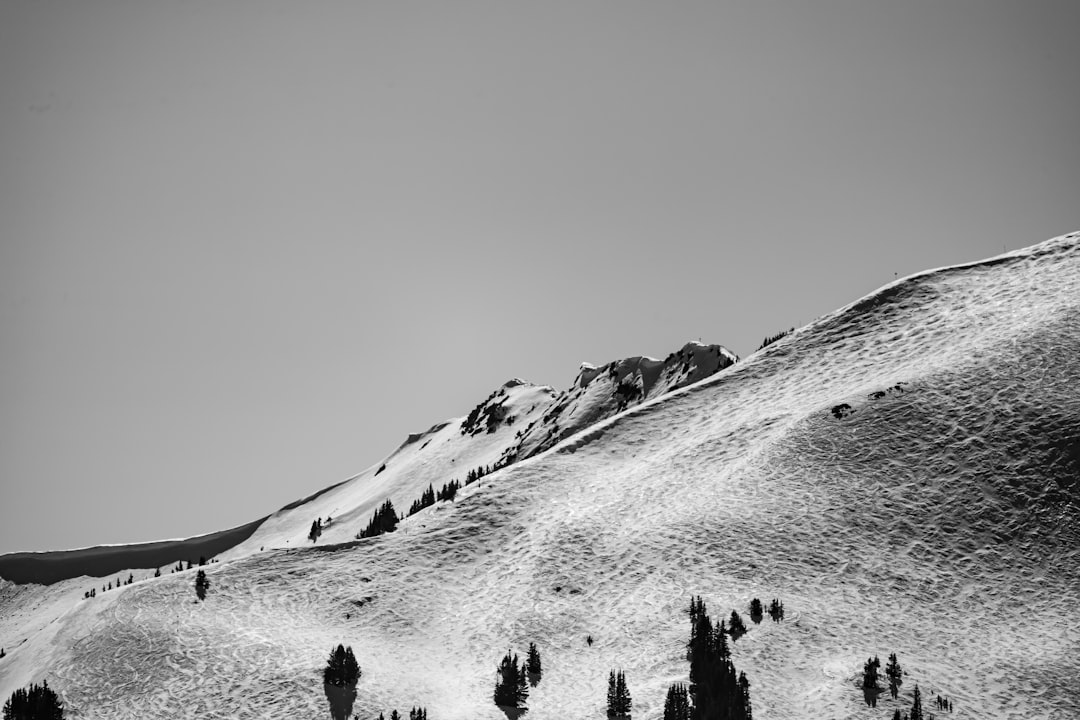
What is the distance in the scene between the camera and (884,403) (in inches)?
2208

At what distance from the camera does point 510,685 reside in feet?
128

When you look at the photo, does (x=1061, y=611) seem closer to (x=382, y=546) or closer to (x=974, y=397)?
(x=974, y=397)

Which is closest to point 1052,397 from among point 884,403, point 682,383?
point 884,403

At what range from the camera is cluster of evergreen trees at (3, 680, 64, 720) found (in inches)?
1519

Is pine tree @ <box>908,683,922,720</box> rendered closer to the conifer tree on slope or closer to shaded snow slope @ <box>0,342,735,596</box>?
the conifer tree on slope

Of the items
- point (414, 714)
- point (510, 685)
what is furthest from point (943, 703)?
point (414, 714)

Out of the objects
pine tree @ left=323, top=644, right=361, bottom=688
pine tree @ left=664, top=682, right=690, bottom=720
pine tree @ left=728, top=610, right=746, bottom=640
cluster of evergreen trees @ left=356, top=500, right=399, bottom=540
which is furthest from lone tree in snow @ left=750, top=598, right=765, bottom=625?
cluster of evergreen trees @ left=356, top=500, right=399, bottom=540

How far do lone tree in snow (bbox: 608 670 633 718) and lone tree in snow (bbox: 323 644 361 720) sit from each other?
391 inches

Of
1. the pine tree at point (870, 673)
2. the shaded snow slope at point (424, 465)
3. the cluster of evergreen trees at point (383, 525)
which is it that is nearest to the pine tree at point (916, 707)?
the pine tree at point (870, 673)

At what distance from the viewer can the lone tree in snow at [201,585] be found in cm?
4806

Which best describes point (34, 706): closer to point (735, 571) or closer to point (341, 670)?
point (341, 670)

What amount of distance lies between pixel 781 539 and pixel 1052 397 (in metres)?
17.4

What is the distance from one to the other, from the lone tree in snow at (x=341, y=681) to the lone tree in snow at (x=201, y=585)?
9812 mm

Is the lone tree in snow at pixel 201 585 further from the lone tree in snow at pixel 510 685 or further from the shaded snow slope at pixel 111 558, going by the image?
the shaded snow slope at pixel 111 558
